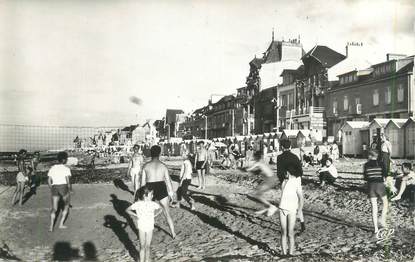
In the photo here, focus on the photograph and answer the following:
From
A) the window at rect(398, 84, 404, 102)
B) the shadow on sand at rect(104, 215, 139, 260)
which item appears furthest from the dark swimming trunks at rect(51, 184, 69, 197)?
the window at rect(398, 84, 404, 102)

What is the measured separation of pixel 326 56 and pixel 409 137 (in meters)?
22.2

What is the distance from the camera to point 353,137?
34500 millimetres

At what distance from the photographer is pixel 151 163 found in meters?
8.30

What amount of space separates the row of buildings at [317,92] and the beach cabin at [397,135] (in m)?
1.77

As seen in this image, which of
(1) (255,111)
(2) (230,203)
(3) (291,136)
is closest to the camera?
(2) (230,203)

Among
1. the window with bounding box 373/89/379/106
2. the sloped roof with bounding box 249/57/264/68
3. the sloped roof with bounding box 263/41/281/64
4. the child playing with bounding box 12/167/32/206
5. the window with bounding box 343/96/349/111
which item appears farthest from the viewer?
the sloped roof with bounding box 249/57/264/68

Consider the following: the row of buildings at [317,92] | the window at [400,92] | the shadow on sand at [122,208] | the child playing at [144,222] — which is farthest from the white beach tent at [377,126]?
the child playing at [144,222]

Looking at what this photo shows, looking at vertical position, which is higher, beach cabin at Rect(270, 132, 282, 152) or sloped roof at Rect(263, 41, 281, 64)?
sloped roof at Rect(263, 41, 281, 64)

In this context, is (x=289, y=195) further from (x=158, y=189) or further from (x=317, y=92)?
(x=317, y=92)

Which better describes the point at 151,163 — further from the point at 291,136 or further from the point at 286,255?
the point at 291,136

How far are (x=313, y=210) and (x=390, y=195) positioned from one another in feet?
7.01

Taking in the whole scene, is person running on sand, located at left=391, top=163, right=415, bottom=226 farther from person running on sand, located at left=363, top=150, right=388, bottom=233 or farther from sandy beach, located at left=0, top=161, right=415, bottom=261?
person running on sand, located at left=363, top=150, right=388, bottom=233

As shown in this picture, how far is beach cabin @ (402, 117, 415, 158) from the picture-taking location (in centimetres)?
2774

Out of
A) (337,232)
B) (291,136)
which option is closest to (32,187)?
(337,232)
